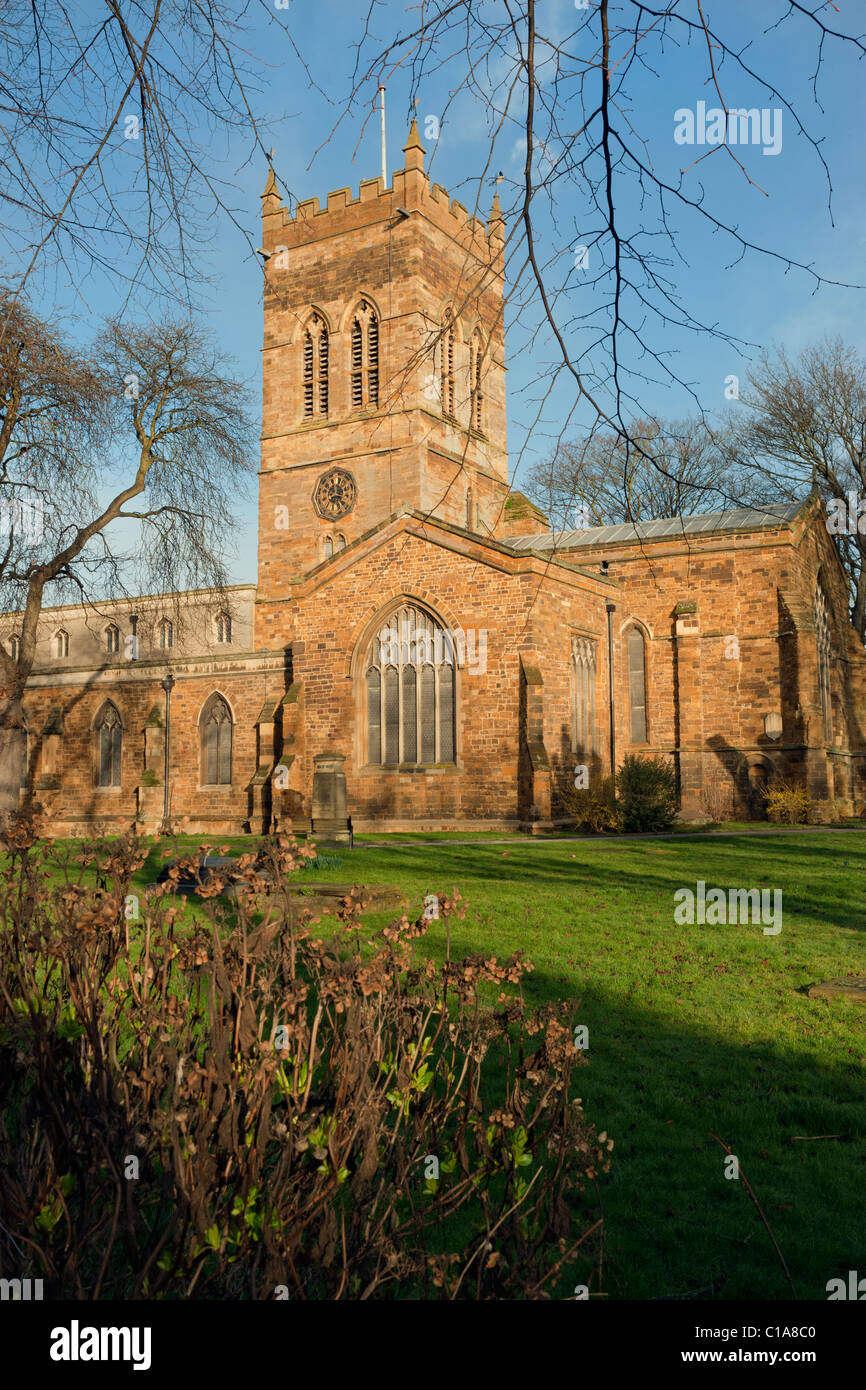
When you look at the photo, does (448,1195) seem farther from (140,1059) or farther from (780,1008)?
(780,1008)

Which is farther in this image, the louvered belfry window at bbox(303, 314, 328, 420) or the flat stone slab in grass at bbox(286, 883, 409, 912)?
the louvered belfry window at bbox(303, 314, 328, 420)

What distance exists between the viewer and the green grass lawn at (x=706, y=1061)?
390 centimetres

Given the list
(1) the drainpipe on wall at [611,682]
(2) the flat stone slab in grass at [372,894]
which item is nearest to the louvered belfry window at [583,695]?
(1) the drainpipe on wall at [611,682]

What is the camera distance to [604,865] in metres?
16.0

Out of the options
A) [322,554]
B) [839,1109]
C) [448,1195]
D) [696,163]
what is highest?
[322,554]

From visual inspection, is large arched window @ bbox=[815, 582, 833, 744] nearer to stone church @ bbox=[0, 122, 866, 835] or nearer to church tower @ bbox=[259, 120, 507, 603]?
stone church @ bbox=[0, 122, 866, 835]

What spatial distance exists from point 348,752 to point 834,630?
1716 centimetres

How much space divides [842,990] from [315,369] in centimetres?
3740

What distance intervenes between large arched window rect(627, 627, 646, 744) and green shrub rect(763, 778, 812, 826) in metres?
4.35

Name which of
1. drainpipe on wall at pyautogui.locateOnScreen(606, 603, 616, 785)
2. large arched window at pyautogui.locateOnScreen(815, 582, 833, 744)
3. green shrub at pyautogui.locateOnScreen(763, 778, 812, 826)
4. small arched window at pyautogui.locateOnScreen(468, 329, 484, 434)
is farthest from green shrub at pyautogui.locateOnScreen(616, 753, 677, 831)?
small arched window at pyautogui.locateOnScreen(468, 329, 484, 434)

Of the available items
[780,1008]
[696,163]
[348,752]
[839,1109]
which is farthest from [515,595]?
[696,163]

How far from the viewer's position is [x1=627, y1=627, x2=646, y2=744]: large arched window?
2897 cm

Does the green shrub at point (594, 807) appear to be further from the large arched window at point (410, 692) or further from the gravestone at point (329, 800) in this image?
the gravestone at point (329, 800)
